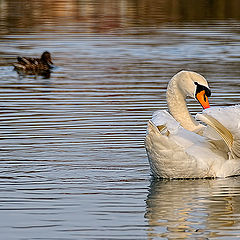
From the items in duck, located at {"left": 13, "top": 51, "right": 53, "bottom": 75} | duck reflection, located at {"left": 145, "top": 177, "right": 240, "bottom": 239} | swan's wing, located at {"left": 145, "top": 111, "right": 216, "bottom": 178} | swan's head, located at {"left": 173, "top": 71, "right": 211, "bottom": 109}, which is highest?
swan's head, located at {"left": 173, "top": 71, "right": 211, "bottom": 109}

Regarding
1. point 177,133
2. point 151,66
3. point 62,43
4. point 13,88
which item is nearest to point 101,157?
point 177,133

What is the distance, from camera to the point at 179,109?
10.7 metres

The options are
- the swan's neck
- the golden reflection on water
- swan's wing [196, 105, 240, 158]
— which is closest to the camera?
swan's wing [196, 105, 240, 158]

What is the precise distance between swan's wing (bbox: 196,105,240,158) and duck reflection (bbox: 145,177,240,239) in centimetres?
53

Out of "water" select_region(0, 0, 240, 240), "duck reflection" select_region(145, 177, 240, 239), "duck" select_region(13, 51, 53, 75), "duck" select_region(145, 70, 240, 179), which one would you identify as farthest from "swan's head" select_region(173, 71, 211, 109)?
"duck" select_region(13, 51, 53, 75)

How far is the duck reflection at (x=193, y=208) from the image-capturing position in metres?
7.71

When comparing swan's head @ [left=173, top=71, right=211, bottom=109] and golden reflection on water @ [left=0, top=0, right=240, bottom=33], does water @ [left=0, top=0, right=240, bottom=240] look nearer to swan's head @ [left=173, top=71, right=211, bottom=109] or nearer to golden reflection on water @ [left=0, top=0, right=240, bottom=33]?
swan's head @ [left=173, top=71, right=211, bottom=109]

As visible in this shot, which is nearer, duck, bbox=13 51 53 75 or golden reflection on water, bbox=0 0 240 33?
duck, bbox=13 51 53 75

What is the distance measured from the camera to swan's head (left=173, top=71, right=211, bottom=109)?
10705 mm

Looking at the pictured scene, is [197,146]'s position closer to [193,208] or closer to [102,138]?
[193,208]

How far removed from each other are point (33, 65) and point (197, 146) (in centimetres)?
1217

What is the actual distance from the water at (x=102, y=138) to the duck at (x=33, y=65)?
0.22m

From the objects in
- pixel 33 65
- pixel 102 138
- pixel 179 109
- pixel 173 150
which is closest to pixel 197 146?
pixel 173 150

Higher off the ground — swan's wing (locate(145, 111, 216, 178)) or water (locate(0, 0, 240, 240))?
swan's wing (locate(145, 111, 216, 178))
